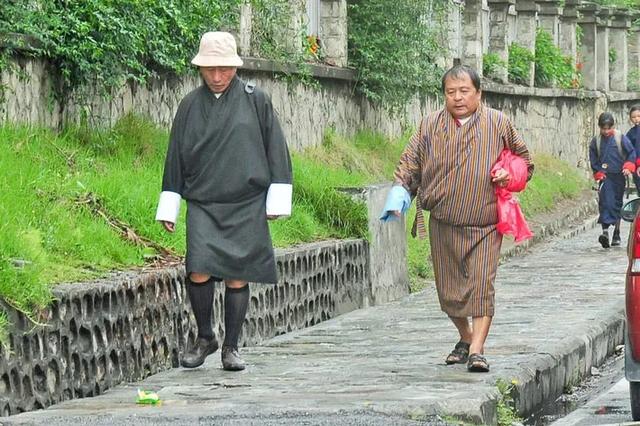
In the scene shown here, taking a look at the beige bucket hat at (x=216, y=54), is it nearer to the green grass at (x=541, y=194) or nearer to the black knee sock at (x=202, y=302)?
the black knee sock at (x=202, y=302)

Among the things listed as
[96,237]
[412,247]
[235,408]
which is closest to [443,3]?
[412,247]

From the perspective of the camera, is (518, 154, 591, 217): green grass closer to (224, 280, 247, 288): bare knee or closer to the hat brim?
(224, 280, 247, 288): bare knee

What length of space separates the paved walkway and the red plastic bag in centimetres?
80

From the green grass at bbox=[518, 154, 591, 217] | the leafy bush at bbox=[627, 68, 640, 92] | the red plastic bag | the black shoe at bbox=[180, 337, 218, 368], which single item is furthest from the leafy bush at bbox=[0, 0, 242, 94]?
the leafy bush at bbox=[627, 68, 640, 92]

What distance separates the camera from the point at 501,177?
9383mm

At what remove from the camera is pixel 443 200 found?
9516 mm

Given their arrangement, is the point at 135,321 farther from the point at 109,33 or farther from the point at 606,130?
the point at 606,130

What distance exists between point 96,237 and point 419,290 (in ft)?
20.1

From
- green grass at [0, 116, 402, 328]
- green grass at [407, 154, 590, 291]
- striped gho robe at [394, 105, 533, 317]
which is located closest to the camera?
green grass at [0, 116, 402, 328]

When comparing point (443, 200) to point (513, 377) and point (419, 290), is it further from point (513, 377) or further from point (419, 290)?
point (419, 290)

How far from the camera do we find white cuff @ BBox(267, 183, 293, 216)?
9.37 metres

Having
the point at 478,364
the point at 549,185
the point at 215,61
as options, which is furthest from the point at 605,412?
the point at 549,185

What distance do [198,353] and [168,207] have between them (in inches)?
34.8

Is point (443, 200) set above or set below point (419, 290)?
above
